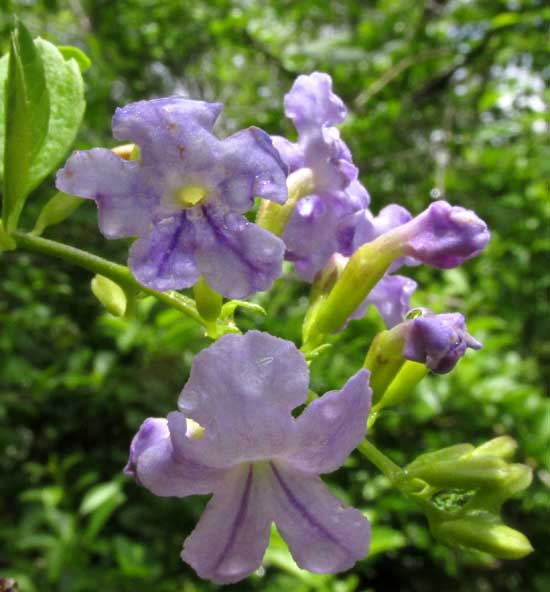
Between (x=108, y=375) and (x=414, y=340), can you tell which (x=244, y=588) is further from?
(x=414, y=340)

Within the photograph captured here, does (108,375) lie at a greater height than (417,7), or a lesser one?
lesser

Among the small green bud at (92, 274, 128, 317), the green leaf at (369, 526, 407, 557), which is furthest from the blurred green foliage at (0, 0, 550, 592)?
the small green bud at (92, 274, 128, 317)

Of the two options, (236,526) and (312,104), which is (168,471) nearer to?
(236,526)

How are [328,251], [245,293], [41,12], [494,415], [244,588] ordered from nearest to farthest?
[245,293], [328,251], [494,415], [244,588], [41,12]

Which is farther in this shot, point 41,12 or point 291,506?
point 41,12

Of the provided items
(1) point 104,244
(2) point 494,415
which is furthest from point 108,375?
(2) point 494,415

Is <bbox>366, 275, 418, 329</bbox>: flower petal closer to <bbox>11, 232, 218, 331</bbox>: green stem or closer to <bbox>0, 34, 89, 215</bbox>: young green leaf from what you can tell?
<bbox>11, 232, 218, 331</bbox>: green stem

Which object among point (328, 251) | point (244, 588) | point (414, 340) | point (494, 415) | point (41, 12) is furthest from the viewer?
point (41, 12)

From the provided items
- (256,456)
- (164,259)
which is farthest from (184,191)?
(256,456)
